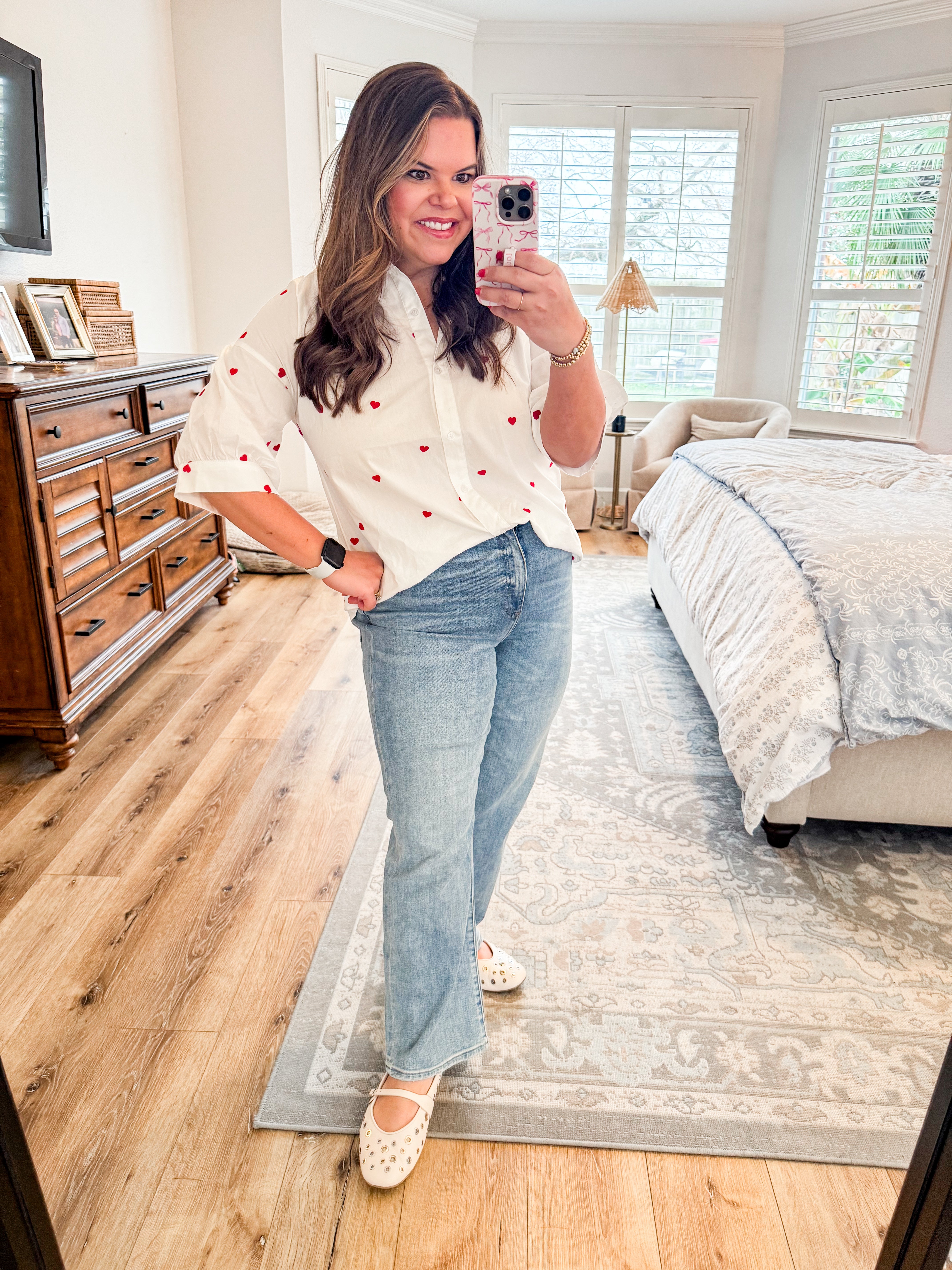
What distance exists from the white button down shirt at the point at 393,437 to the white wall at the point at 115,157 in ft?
7.72

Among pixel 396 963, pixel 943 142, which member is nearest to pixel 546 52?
pixel 943 142

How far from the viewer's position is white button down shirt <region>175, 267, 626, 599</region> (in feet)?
3.53

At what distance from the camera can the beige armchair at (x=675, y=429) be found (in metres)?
4.89

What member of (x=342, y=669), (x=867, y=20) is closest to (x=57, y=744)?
(x=342, y=669)

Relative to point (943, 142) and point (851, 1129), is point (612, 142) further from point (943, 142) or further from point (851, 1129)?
point (851, 1129)

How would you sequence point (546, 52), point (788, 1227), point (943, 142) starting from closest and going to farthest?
point (788, 1227), point (943, 142), point (546, 52)

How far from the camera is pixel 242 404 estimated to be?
1.08m

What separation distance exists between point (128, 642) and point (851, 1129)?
7.46 ft

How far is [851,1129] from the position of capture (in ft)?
4.37

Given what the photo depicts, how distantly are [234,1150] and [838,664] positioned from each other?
1439mm

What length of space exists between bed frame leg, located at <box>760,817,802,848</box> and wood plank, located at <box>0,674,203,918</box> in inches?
60.0

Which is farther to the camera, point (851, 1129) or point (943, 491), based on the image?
point (943, 491)

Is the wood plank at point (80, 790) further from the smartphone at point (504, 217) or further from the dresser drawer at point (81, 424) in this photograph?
the smartphone at point (504, 217)

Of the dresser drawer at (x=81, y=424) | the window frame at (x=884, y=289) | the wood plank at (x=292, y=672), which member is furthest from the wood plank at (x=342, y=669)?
the window frame at (x=884, y=289)
